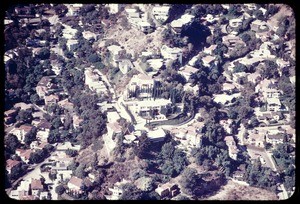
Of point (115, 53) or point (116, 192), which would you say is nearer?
point (116, 192)

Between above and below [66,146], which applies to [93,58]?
above

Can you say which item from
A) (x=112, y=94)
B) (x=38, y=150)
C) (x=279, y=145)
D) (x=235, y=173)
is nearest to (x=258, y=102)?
(x=279, y=145)

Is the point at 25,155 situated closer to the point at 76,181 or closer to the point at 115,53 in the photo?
the point at 76,181

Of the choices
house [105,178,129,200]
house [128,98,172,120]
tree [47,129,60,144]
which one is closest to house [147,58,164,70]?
house [128,98,172,120]

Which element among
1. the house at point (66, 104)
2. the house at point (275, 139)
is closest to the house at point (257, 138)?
the house at point (275, 139)

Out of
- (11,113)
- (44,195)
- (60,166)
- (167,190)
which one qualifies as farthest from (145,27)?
(44,195)

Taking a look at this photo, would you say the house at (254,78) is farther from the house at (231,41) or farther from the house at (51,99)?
the house at (51,99)
